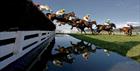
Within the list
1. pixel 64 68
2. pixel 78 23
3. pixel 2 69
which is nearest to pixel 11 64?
pixel 2 69

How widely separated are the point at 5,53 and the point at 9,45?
10.0 inches

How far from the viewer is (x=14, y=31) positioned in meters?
4.65

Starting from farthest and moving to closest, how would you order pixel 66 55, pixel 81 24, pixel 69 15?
pixel 81 24, pixel 69 15, pixel 66 55

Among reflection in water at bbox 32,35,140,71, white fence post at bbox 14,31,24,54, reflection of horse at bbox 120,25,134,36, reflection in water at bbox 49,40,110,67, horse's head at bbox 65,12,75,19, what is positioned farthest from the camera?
reflection of horse at bbox 120,25,134,36

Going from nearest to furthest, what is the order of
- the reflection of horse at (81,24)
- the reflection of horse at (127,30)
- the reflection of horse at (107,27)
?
the reflection of horse at (81,24) → the reflection of horse at (127,30) → the reflection of horse at (107,27)

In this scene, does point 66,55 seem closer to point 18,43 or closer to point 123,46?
point 18,43

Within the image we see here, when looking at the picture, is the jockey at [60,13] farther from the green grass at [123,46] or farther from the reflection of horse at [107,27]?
the reflection of horse at [107,27]

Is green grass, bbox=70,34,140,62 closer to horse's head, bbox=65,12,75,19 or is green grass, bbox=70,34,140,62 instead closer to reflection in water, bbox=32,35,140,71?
reflection in water, bbox=32,35,140,71

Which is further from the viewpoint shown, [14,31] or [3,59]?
[14,31]

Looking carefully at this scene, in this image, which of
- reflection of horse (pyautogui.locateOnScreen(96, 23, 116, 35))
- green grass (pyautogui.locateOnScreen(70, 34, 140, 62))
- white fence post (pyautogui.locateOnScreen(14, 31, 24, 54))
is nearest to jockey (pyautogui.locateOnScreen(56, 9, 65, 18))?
green grass (pyautogui.locateOnScreen(70, 34, 140, 62))

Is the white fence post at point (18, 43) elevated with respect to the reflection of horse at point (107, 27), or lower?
elevated

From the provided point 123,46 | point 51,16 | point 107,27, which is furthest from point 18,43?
point 107,27

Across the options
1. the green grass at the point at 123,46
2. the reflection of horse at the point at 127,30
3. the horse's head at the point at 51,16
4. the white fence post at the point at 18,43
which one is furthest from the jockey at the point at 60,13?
the white fence post at the point at 18,43

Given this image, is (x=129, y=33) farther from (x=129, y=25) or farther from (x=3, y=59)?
(x=3, y=59)
